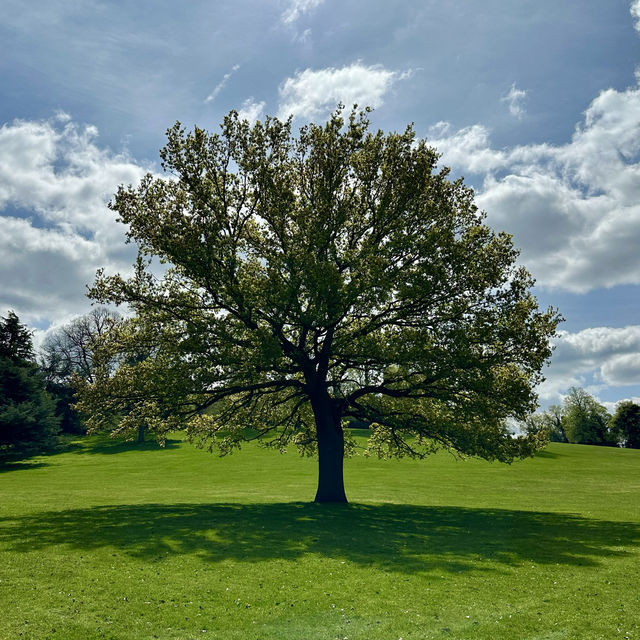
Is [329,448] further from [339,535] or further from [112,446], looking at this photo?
[112,446]

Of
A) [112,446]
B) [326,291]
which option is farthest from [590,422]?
[326,291]

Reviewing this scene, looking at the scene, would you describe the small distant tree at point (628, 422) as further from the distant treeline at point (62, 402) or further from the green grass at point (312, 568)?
the green grass at point (312, 568)

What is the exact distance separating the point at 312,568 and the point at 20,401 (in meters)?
61.6

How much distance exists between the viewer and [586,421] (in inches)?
4897

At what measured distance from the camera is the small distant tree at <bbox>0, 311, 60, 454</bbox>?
195ft

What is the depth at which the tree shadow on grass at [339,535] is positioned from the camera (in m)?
15.2

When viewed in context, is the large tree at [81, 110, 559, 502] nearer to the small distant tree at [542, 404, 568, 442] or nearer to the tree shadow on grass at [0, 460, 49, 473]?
the tree shadow on grass at [0, 460, 49, 473]

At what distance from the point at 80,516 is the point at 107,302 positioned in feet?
32.0

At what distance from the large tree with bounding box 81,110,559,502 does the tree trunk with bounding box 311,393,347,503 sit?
0.98 meters

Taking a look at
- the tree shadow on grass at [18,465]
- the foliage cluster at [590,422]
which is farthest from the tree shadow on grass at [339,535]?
the foliage cluster at [590,422]

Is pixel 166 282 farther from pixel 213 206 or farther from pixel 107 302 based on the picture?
pixel 213 206

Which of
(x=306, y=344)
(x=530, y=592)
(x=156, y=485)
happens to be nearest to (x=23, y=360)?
(x=156, y=485)

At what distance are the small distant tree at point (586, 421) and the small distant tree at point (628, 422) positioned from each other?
4.80 meters

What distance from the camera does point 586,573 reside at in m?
13.5
